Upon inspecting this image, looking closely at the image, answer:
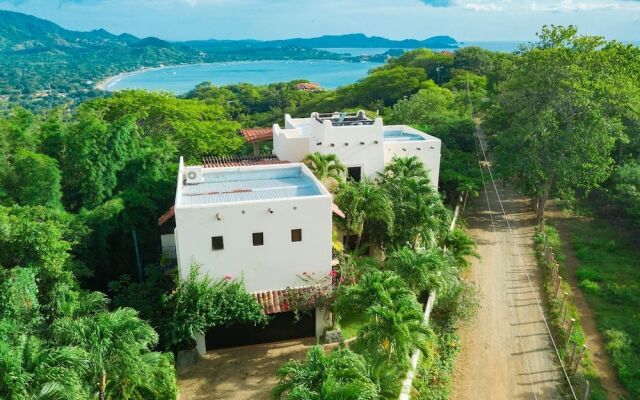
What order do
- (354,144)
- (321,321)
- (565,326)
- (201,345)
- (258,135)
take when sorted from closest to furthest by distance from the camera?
1. (201,345)
2. (321,321)
3. (565,326)
4. (354,144)
5. (258,135)

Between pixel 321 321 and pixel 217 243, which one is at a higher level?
pixel 217 243

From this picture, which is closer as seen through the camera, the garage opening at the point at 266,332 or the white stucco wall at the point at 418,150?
the garage opening at the point at 266,332

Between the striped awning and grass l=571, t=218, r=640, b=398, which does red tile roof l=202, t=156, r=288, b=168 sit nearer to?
the striped awning

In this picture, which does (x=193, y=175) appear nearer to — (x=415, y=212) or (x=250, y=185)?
(x=250, y=185)

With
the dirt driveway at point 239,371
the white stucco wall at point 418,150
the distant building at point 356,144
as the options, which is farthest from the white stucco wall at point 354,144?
the dirt driveway at point 239,371

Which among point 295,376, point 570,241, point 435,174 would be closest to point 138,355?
point 295,376

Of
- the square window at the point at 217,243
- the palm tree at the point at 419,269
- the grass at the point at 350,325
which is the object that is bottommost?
the grass at the point at 350,325

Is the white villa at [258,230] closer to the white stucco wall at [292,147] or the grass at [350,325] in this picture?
the grass at [350,325]

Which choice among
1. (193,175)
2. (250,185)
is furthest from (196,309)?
(193,175)
